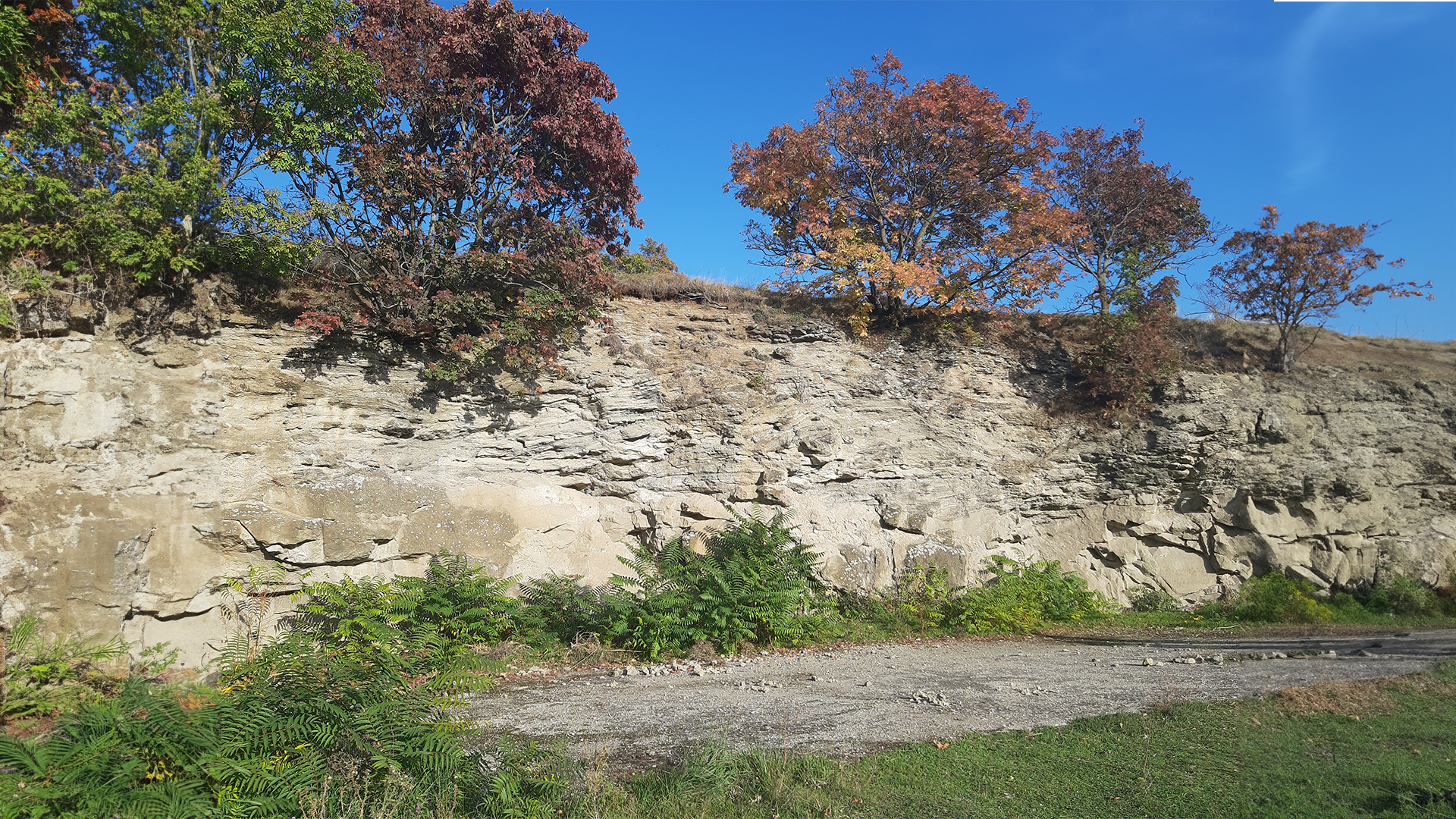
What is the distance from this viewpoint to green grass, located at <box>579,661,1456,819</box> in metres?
4.82

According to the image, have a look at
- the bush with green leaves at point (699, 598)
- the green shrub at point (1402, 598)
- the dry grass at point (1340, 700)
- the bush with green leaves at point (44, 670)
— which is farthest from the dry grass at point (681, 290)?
the green shrub at point (1402, 598)

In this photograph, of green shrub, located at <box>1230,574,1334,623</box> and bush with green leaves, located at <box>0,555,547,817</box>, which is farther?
green shrub, located at <box>1230,574,1334,623</box>

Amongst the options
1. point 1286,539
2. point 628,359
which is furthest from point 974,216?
point 1286,539

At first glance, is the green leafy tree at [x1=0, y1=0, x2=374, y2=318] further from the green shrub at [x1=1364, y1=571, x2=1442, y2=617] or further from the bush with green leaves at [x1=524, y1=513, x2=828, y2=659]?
the green shrub at [x1=1364, y1=571, x2=1442, y2=617]

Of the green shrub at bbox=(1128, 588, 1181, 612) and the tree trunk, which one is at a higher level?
the tree trunk

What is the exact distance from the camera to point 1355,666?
882 centimetres

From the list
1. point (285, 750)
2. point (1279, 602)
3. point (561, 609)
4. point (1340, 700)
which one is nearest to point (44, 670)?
point (285, 750)

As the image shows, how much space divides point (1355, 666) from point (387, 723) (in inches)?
439

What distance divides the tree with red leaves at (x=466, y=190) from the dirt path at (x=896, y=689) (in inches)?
223

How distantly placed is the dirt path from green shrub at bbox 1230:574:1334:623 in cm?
227

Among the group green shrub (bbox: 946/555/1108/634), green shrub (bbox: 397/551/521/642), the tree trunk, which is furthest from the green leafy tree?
the tree trunk

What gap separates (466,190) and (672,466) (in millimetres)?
5788

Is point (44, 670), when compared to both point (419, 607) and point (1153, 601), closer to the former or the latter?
point (419, 607)

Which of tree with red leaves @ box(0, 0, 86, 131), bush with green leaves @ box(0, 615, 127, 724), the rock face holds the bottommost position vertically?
bush with green leaves @ box(0, 615, 127, 724)
